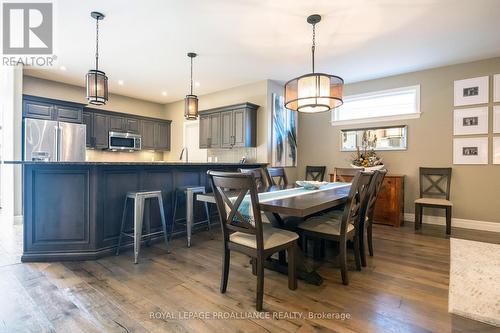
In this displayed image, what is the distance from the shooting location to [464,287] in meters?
2.16

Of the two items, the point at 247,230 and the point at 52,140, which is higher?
the point at 52,140

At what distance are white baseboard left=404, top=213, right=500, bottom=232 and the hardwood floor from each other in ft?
5.76

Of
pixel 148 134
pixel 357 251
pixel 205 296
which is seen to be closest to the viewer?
pixel 205 296

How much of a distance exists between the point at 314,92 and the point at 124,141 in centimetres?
541

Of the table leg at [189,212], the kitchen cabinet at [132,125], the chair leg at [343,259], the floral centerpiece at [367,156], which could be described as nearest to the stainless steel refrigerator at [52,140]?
the kitchen cabinet at [132,125]

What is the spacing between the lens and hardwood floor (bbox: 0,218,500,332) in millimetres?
1665

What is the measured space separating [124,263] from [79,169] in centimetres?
114

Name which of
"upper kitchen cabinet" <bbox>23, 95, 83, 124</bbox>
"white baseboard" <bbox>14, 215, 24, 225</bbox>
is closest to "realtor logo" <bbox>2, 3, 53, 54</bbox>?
"upper kitchen cabinet" <bbox>23, 95, 83, 124</bbox>

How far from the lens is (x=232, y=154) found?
19.4 feet

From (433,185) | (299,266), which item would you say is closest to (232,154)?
(299,266)

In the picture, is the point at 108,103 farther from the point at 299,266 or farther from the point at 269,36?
the point at 299,266

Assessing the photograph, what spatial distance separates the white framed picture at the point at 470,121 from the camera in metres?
4.05

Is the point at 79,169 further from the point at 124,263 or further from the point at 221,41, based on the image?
the point at 221,41

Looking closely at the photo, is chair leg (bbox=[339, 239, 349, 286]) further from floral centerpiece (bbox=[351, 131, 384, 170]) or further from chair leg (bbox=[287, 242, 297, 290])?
floral centerpiece (bbox=[351, 131, 384, 170])
